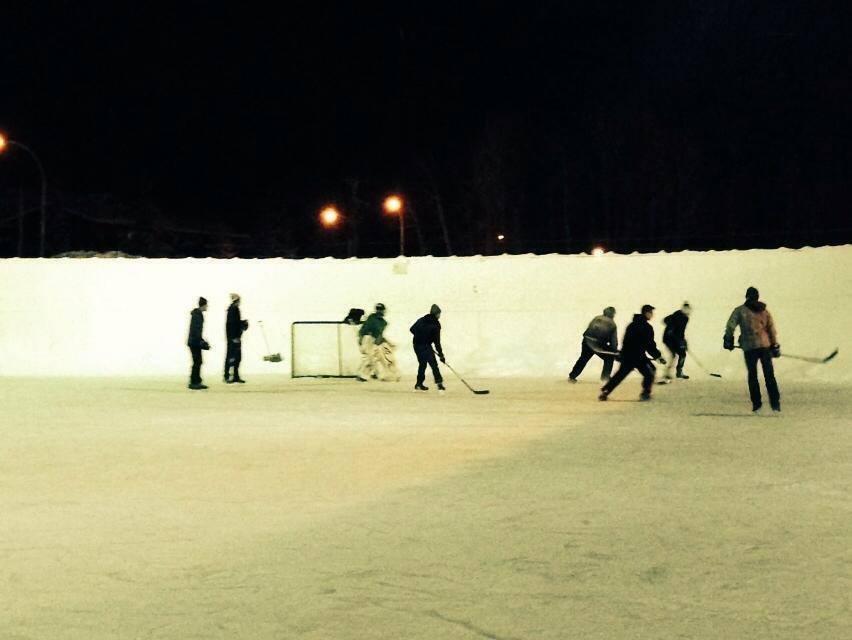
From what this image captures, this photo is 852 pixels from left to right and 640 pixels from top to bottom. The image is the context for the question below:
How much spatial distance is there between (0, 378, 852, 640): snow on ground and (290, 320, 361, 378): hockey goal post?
9.70 meters

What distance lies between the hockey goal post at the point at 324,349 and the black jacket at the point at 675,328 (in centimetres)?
668

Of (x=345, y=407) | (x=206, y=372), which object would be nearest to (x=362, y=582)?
(x=345, y=407)

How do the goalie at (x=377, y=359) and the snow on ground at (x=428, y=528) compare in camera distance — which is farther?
the goalie at (x=377, y=359)

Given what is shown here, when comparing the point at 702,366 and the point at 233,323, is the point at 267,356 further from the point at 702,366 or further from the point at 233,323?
the point at 702,366

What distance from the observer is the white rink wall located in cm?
2317

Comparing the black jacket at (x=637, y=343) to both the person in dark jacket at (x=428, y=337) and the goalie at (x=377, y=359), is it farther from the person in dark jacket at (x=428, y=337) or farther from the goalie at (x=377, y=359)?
the goalie at (x=377, y=359)

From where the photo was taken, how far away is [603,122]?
55688 mm

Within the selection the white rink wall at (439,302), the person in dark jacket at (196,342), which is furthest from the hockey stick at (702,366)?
the person in dark jacket at (196,342)

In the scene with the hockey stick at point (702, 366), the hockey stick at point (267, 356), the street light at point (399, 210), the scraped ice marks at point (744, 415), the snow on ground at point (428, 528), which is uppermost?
the street light at point (399, 210)

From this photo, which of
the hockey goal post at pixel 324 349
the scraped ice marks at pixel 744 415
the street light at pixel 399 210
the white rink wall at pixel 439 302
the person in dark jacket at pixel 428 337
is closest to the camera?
the scraped ice marks at pixel 744 415

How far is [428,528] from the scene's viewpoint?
23.9ft

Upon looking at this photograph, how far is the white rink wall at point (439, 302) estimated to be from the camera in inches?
912

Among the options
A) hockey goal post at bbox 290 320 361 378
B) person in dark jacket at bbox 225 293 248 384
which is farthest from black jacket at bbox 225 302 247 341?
hockey goal post at bbox 290 320 361 378

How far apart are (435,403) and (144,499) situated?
933cm
